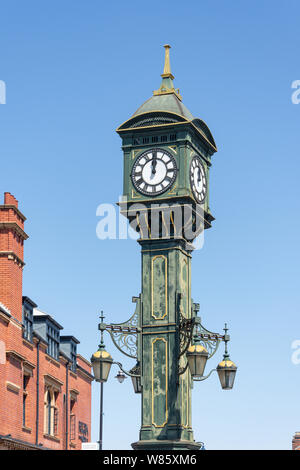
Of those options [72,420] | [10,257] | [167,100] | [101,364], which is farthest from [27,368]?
[167,100]

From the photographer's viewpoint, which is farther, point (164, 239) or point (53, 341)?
point (53, 341)

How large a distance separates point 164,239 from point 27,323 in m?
14.4

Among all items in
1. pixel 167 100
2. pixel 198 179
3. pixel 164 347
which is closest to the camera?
pixel 164 347

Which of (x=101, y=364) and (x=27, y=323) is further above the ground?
(x=27, y=323)

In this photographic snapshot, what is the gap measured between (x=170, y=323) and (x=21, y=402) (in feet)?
41.7

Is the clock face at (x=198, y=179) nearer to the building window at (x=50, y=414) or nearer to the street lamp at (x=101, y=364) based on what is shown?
the street lamp at (x=101, y=364)

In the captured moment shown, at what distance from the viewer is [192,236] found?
97.2ft

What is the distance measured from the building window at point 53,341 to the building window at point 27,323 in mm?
4038

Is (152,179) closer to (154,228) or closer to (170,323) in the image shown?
(154,228)

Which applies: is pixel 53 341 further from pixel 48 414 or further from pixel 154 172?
pixel 154 172

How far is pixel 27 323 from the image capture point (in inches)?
1640

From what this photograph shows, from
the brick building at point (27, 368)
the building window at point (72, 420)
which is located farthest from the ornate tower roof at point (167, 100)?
the building window at point (72, 420)

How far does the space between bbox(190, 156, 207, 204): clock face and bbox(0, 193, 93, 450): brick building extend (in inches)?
394
